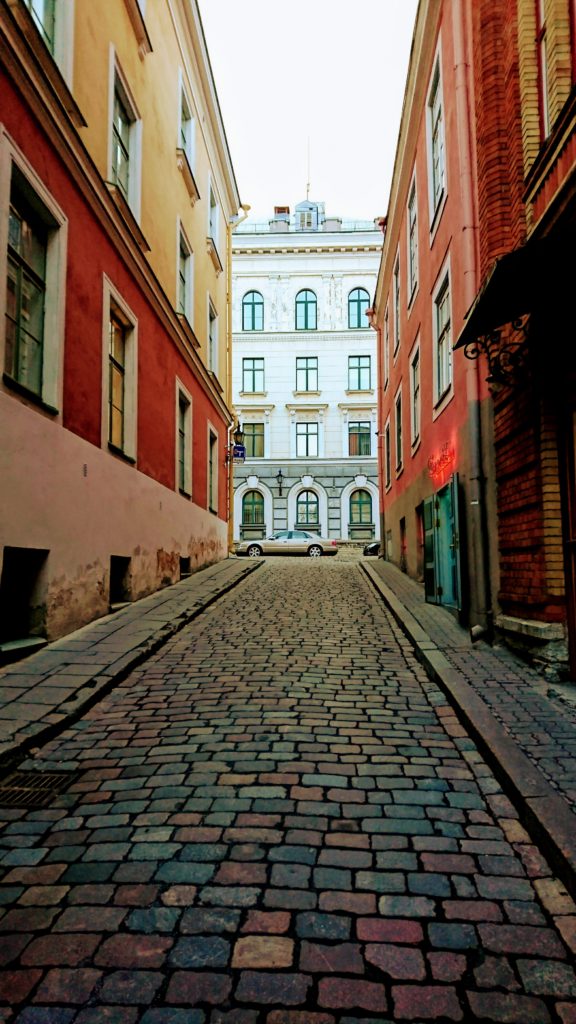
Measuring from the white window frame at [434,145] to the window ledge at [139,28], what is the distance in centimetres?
449

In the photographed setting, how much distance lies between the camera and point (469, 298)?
800cm

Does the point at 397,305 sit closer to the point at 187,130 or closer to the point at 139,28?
the point at 187,130

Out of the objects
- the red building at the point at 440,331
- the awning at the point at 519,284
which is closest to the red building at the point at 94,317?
the awning at the point at 519,284

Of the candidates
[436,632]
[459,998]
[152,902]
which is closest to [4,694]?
[152,902]

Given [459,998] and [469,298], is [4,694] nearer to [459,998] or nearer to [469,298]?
[459,998]

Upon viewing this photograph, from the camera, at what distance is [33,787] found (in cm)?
378

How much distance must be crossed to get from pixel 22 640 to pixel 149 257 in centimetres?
703

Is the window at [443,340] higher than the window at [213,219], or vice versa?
the window at [213,219]

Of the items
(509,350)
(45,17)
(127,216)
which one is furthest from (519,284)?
(127,216)

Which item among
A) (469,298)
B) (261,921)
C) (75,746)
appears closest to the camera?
(261,921)

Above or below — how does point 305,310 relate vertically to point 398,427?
above

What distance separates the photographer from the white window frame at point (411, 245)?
13070mm

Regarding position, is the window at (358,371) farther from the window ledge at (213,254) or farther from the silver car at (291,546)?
the window ledge at (213,254)

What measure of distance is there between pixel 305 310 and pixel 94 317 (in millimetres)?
28675
